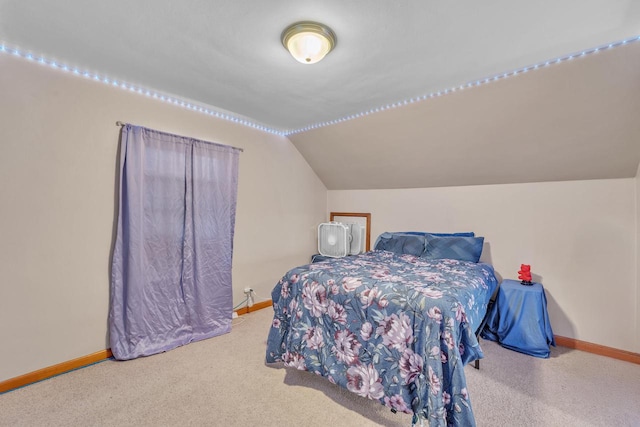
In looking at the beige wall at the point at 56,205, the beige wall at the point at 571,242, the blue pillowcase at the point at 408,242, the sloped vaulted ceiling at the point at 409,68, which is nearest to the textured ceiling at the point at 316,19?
the sloped vaulted ceiling at the point at 409,68

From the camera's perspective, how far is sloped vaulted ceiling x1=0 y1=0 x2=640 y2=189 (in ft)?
5.05

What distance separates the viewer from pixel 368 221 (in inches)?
164

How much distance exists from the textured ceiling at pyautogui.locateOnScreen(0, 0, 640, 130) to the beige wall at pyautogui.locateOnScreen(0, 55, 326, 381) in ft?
0.86

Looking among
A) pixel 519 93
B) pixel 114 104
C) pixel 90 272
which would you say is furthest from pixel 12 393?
pixel 519 93

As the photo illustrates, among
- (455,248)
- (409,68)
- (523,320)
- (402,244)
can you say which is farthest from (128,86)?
(523,320)

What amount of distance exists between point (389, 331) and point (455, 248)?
1.63 meters

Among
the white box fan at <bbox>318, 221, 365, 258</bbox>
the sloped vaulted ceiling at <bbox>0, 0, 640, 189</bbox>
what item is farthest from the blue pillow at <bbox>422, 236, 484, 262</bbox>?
the white box fan at <bbox>318, 221, 365, 258</bbox>

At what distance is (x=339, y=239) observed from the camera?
3.86 m

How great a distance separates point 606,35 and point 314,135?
2633 mm

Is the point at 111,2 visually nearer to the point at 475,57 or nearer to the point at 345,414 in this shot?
the point at 475,57

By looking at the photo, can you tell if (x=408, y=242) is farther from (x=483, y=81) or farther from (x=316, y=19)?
(x=316, y=19)

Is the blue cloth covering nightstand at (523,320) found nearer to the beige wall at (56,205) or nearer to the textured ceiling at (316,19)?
the textured ceiling at (316,19)

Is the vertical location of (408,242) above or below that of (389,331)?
above

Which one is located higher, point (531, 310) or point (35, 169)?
point (35, 169)
